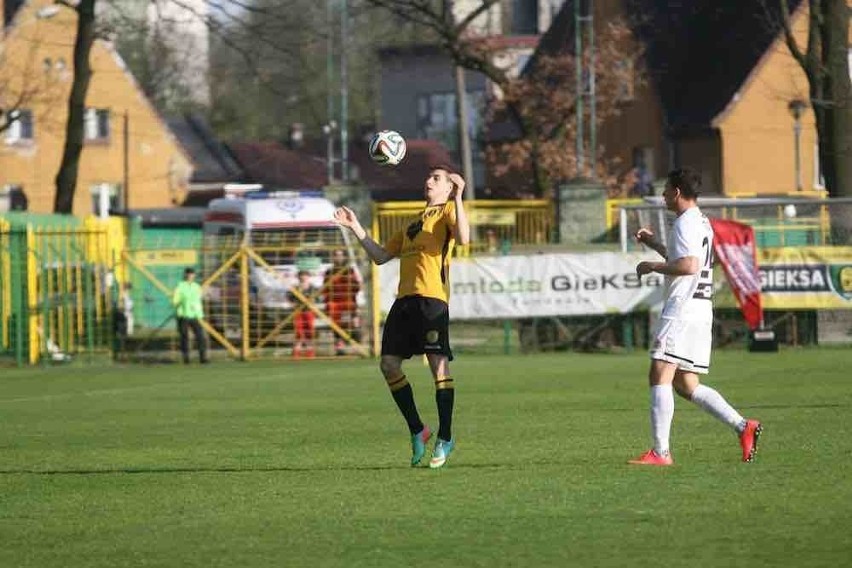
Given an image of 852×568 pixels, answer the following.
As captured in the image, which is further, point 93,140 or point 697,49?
point 93,140

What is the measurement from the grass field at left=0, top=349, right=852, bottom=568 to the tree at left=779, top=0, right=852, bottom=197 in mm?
14431

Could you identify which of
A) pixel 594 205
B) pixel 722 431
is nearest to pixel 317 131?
pixel 594 205

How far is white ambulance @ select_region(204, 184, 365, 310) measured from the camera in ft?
114

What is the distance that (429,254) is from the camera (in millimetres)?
13305

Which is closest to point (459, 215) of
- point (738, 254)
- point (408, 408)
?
point (408, 408)

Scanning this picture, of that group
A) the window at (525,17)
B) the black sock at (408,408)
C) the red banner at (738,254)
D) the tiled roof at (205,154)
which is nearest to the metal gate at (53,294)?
the red banner at (738,254)

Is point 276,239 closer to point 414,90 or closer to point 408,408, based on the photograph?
point 408,408

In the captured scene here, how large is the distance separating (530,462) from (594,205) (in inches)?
1095

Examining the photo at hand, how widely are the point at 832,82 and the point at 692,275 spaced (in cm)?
2457

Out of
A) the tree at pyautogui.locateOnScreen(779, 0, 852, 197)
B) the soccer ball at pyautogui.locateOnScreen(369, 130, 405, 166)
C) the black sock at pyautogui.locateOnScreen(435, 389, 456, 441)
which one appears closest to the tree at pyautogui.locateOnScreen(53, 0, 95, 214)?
the tree at pyautogui.locateOnScreen(779, 0, 852, 197)

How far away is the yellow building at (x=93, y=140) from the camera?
6700 centimetres

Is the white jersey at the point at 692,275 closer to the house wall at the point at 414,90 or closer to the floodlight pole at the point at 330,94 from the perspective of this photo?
the floodlight pole at the point at 330,94

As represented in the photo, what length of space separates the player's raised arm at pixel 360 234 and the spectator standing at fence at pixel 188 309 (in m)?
20.0

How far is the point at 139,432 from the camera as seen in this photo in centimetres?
1791
